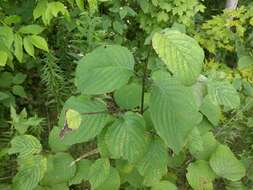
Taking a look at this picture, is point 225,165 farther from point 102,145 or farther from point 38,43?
point 38,43

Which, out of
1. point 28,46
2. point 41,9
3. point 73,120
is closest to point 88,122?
point 73,120

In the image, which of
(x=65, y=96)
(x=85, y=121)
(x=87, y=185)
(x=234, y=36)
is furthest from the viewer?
(x=234, y=36)

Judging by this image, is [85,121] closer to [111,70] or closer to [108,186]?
[111,70]

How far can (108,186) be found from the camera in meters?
1.35

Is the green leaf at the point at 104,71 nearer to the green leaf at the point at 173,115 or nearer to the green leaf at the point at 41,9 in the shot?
the green leaf at the point at 173,115

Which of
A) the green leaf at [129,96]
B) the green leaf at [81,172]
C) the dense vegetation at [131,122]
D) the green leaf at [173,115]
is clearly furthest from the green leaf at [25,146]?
the green leaf at [173,115]

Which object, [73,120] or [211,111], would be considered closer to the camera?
[73,120]

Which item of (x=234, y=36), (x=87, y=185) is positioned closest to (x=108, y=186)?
(x=87, y=185)

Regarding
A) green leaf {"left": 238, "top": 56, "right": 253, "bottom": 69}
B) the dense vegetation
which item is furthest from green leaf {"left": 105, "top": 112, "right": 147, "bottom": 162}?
green leaf {"left": 238, "top": 56, "right": 253, "bottom": 69}

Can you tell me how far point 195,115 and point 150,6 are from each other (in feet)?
8.03

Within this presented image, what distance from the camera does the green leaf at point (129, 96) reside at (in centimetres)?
122

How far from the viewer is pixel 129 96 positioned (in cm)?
123

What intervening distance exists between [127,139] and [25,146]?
439 mm

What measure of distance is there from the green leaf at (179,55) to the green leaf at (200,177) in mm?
576
